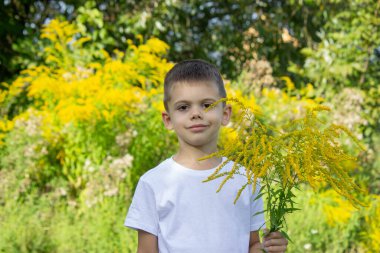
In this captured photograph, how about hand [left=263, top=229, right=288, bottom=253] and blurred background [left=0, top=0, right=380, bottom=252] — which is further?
blurred background [left=0, top=0, right=380, bottom=252]

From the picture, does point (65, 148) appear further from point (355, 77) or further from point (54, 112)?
point (355, 77)

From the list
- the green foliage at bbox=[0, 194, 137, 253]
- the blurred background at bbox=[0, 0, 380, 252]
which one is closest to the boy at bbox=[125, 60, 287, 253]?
the blurred background at bbox=[0, 0, 380, 252]

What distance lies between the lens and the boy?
5.30 ft

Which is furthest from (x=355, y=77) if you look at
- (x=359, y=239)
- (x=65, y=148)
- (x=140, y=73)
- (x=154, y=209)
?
(x=154, y=209)

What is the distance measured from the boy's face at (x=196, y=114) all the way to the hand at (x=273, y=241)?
1.09 feet

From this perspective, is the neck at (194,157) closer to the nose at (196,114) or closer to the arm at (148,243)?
the nose at (196,114)

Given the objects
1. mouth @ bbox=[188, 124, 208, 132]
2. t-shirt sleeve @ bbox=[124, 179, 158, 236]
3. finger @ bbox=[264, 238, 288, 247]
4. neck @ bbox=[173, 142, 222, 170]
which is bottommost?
finger @ bbox=[264, 238, 288, 247]

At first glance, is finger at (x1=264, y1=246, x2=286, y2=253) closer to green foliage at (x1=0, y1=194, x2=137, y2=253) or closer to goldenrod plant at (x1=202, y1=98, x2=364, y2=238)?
goldenrod plant at (x1=202, y1=98, x2=364, y2=238)

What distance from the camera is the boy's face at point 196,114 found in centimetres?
162

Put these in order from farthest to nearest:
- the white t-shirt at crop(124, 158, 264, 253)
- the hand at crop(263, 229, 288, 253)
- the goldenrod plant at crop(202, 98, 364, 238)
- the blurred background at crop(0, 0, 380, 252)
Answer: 1. the blurred background at crop(0, 0, 380, 252)
2. the white t-shirt at crop(124, 158, 264, 253)
3. the hand at crop(263, 229, 288, 253)
4. the goldenrod plant at crop(202, 98, 364, 238)

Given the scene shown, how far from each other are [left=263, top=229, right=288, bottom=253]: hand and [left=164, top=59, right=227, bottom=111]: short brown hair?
1.55 ft

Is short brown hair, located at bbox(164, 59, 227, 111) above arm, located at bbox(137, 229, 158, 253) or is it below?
above

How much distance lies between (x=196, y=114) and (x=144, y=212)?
1.09 ft

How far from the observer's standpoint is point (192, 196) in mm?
1625
